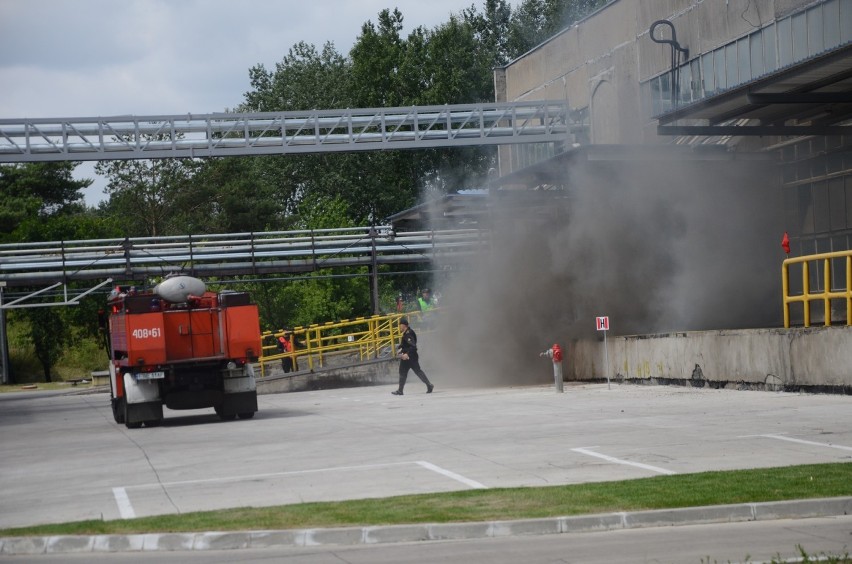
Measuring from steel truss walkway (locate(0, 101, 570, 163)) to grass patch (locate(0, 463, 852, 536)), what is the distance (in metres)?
26.8

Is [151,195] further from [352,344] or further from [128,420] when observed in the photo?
[128,420]

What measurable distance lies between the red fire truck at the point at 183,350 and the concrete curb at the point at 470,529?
1276 cm

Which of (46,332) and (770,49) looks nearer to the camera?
(770,49)

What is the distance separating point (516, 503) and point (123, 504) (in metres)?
4.31

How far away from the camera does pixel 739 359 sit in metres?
21.5

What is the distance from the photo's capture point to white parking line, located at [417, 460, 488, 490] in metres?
11.6

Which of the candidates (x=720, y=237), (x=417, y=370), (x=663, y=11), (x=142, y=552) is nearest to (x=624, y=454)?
(x=142, y=552)

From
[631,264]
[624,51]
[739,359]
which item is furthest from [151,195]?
[739,359]

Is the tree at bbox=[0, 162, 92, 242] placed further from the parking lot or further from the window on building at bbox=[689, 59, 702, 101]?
the parking lot

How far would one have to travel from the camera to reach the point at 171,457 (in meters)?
16.2

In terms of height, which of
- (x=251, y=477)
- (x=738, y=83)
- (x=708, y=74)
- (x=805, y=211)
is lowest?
(x=251, y=477)

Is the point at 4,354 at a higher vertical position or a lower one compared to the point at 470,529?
lower

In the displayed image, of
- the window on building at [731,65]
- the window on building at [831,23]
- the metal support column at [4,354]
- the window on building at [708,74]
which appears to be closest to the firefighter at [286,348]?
the metal support column at [4,354]

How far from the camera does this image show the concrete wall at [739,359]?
18.8 meters
